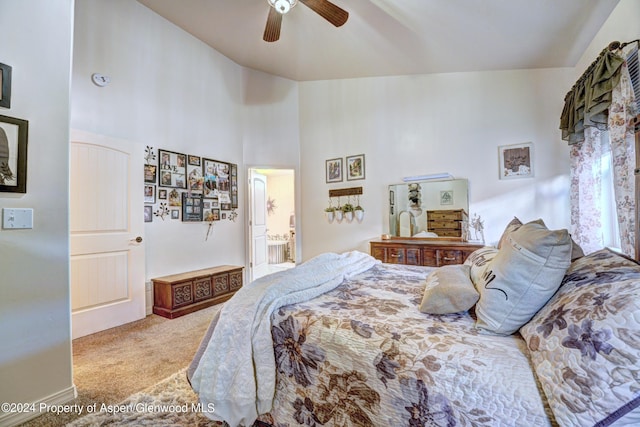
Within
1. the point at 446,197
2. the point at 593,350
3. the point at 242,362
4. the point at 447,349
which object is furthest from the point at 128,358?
the point at 446,197

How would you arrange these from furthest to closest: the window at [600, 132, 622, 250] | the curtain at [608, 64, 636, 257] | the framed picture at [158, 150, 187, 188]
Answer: the framed picture at [158, 150, 187, 188], the window at [600, 132, 622, 250], the curtain at [608, 64, 636, 257]

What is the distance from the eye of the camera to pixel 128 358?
2148 mm

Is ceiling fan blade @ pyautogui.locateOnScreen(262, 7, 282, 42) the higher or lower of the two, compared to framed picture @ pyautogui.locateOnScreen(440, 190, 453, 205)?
higher

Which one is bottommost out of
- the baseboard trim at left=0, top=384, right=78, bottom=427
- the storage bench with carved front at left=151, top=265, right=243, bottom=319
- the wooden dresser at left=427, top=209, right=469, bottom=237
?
the baseboard trim at left=0, top=384, right=78, bottom=427

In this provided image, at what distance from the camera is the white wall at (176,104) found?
110 inches

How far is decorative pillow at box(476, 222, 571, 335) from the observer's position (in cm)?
99

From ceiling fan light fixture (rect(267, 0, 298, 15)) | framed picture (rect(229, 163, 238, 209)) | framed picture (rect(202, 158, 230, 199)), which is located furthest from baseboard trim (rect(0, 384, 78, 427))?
ceiling fan light fixture (rect(267, 0, 298, 15))

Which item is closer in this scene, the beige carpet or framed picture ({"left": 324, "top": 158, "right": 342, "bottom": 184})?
the beige carpet

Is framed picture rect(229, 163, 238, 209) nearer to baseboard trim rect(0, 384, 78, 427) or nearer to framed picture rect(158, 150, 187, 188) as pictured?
framed picture rect(158, 150, 187, 188)

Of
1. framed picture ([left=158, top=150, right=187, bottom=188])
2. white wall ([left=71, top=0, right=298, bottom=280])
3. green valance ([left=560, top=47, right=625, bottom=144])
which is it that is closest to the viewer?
green valance ([left=560, top=47, right=625, bottom=144])

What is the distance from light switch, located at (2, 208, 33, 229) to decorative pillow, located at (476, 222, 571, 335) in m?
2.25

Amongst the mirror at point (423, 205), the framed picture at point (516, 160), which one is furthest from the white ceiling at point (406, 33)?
the mirror at point (423, 205)

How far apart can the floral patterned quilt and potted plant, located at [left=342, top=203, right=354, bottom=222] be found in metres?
2.81

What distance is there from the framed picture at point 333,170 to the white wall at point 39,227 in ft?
10.5
